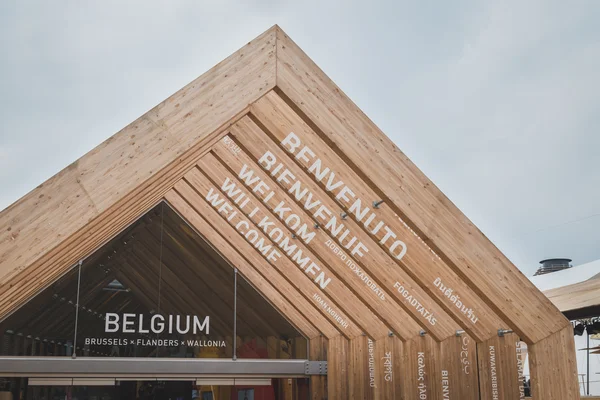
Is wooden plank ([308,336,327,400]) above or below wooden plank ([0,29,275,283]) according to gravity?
below

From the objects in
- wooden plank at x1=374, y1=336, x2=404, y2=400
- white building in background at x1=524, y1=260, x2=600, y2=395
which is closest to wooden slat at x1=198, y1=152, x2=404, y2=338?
wooden plank at x1=374, y1=336, x2=404, y2=400

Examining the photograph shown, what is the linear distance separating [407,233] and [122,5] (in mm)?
6181

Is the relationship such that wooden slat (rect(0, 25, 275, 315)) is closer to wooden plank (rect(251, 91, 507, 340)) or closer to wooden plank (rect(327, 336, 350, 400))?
wooden plank (rect(251, 91, 507, 340))

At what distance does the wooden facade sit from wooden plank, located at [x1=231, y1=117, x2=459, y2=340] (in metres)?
0.02

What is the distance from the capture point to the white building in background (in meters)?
9.70

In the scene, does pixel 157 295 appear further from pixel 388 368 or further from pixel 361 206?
pixel 361 206

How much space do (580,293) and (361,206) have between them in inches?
162

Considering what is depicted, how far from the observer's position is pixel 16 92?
12.6 meters

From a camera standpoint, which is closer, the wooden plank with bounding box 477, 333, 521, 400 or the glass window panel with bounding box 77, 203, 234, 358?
the wooden plank with bounding box 477, 333, 521, 400

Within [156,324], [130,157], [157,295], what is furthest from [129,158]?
[156,324]

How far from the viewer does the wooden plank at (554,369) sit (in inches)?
258

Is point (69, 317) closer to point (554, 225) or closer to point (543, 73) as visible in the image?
point (543, 73)

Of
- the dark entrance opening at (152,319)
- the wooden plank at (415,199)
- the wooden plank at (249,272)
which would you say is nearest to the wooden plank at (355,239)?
the wooden plank at (415,199)

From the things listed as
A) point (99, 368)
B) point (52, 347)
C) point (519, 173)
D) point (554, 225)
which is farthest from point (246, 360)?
point (554, 225)
